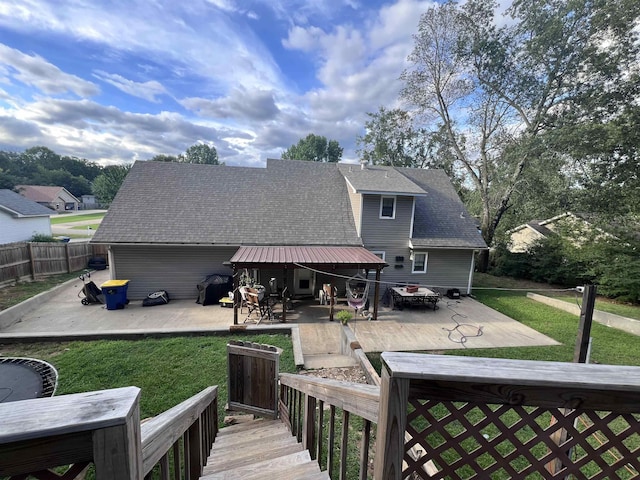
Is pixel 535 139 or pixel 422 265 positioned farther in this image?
pixel 535 139

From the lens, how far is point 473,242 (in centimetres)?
1286

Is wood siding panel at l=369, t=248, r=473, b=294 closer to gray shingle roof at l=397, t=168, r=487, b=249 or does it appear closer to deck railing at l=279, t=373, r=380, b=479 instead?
gray shingle roof at l=397, t=168, r=487, b=249

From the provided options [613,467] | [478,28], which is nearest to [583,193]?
[478,28]

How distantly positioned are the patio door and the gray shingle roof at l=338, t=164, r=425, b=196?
413 centimetres

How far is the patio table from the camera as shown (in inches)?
413

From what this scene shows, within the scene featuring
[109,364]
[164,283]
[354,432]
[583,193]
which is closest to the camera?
[354,432]

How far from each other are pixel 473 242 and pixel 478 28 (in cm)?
1301

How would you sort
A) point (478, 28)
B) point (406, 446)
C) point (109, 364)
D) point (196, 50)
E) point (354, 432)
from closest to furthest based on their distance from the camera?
point (406, 446) < point (354, 432) < point (109, 364) < point (196, 50) < point (478, 28)

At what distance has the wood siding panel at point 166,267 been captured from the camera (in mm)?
10578

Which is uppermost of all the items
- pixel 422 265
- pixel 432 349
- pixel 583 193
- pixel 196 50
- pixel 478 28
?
pixel 478 28

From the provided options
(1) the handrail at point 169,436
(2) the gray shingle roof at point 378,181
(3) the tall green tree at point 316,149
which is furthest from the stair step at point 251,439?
(3) the tall green tree at point 316,149

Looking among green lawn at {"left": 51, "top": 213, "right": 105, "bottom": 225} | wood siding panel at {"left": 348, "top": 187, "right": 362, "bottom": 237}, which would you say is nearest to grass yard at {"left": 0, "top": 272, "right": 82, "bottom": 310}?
wood siding panel at {"left": 348, "top": 187, "right": 362, "bottom": 237}

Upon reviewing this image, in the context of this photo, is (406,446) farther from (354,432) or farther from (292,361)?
(292,361)

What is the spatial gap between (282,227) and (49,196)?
206 feet
